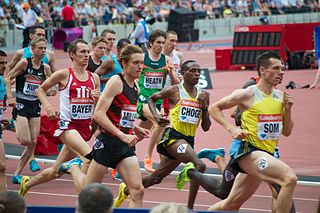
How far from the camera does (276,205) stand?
32.5 feet

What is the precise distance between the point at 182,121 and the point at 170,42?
14.7ft

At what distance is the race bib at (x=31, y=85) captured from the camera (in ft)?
46.4

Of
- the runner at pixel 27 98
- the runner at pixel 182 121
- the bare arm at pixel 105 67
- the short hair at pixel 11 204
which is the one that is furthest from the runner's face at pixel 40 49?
the short hair at pixel 11 204

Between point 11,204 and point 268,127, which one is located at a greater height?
point 11,204

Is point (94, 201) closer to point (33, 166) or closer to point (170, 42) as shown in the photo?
point (33, 166)

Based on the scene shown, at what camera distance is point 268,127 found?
1016cm

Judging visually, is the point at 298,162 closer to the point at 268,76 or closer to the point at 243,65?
the point at 268,76

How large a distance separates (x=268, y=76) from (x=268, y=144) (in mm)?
761

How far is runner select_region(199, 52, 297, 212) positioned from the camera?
9.88 m

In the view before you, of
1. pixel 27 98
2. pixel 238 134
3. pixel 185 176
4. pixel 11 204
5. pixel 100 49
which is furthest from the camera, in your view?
pixel 100 49

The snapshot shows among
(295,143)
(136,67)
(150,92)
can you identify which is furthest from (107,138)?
(295,143)

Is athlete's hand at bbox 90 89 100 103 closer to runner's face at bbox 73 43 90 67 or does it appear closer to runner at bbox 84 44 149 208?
runner's face at bbox 73 43 90 67

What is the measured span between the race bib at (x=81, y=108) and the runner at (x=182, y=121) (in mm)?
838

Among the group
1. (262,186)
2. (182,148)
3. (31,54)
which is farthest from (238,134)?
(31,54)
